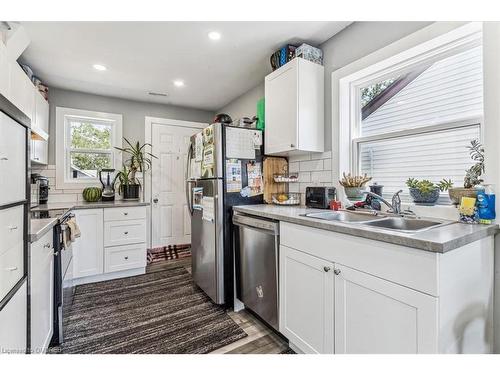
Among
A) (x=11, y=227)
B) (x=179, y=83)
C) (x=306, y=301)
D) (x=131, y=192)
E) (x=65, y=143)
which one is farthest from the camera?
(x=131, y=192)

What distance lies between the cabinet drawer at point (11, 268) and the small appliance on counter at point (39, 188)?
83.4 inches

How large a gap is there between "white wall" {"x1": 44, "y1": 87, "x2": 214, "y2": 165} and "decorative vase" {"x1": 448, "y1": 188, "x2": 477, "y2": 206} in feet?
11.8

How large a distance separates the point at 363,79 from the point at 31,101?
9.94ft

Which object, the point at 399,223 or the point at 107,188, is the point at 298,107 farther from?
the point at 107,188

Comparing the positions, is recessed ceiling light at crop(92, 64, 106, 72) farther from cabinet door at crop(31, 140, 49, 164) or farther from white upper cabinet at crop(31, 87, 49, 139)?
cabinet door at crop(31, 140, 49, 164)

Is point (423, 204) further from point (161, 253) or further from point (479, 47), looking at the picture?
point (161, 253)

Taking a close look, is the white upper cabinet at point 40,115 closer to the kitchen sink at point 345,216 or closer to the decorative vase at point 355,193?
the kitchen sink at point 345,216

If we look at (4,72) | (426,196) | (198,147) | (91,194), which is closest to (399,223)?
(426,196)

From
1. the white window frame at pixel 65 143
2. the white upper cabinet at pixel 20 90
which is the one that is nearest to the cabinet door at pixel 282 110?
the white upper cabinet at pixel 20 90

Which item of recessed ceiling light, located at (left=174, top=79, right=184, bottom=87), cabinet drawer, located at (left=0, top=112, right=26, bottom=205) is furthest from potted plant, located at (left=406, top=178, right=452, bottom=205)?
recessed ceiling light, located at (left=174, top=79, right=184, bottom=87)

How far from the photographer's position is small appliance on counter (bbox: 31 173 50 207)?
270 cm

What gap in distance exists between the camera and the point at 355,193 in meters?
1.86

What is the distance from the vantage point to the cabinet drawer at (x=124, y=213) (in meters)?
2.80

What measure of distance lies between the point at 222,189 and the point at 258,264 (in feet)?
2.25
